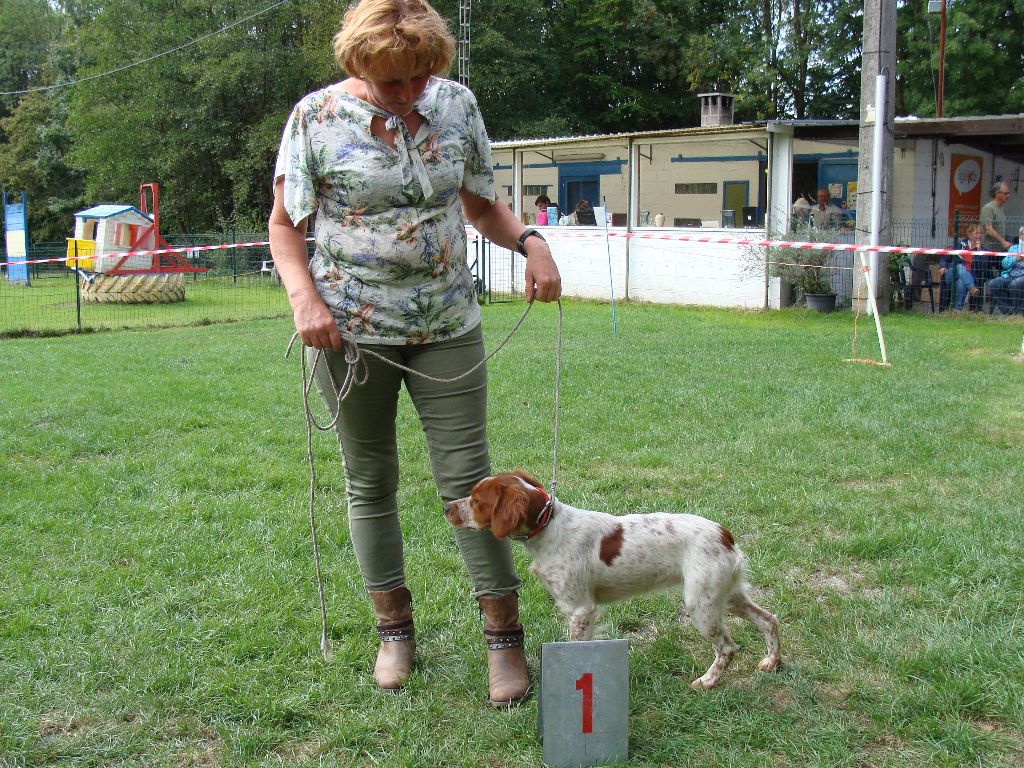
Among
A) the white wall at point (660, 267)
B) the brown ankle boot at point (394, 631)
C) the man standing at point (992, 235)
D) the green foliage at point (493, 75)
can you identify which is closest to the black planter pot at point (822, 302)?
the white wall at point (660, 267)

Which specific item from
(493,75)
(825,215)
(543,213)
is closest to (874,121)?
(825,215)

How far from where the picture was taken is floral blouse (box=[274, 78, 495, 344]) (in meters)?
2.62

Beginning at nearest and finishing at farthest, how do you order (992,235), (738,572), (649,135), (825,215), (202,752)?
(202,752), (738,572), (992,235), (825,215), (649,135)

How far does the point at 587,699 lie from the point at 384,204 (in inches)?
55.0

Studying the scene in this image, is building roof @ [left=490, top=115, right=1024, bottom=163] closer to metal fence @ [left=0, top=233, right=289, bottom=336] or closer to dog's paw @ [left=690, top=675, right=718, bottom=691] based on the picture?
metal fence @ [left=0, top=233, right=289, bottom=336]

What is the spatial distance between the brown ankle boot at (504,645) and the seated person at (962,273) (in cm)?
1201

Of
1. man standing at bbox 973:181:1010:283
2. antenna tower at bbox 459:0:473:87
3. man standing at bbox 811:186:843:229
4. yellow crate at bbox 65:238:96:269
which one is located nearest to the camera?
man standing at bbox 973:181:1010:283

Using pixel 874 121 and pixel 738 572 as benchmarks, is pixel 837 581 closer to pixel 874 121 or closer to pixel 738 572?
pixel 738 572

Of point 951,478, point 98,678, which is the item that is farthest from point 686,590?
point 951,478

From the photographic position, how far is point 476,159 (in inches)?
113

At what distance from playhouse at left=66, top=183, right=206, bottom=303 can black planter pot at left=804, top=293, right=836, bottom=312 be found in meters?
11.5

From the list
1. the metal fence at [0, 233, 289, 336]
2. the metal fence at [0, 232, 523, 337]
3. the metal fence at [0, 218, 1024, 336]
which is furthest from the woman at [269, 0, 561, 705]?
the metal fence at [0, 233, 289, 336]

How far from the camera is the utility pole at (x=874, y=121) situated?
43.1 ft

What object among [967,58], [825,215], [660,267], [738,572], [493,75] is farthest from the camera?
[493,75]
